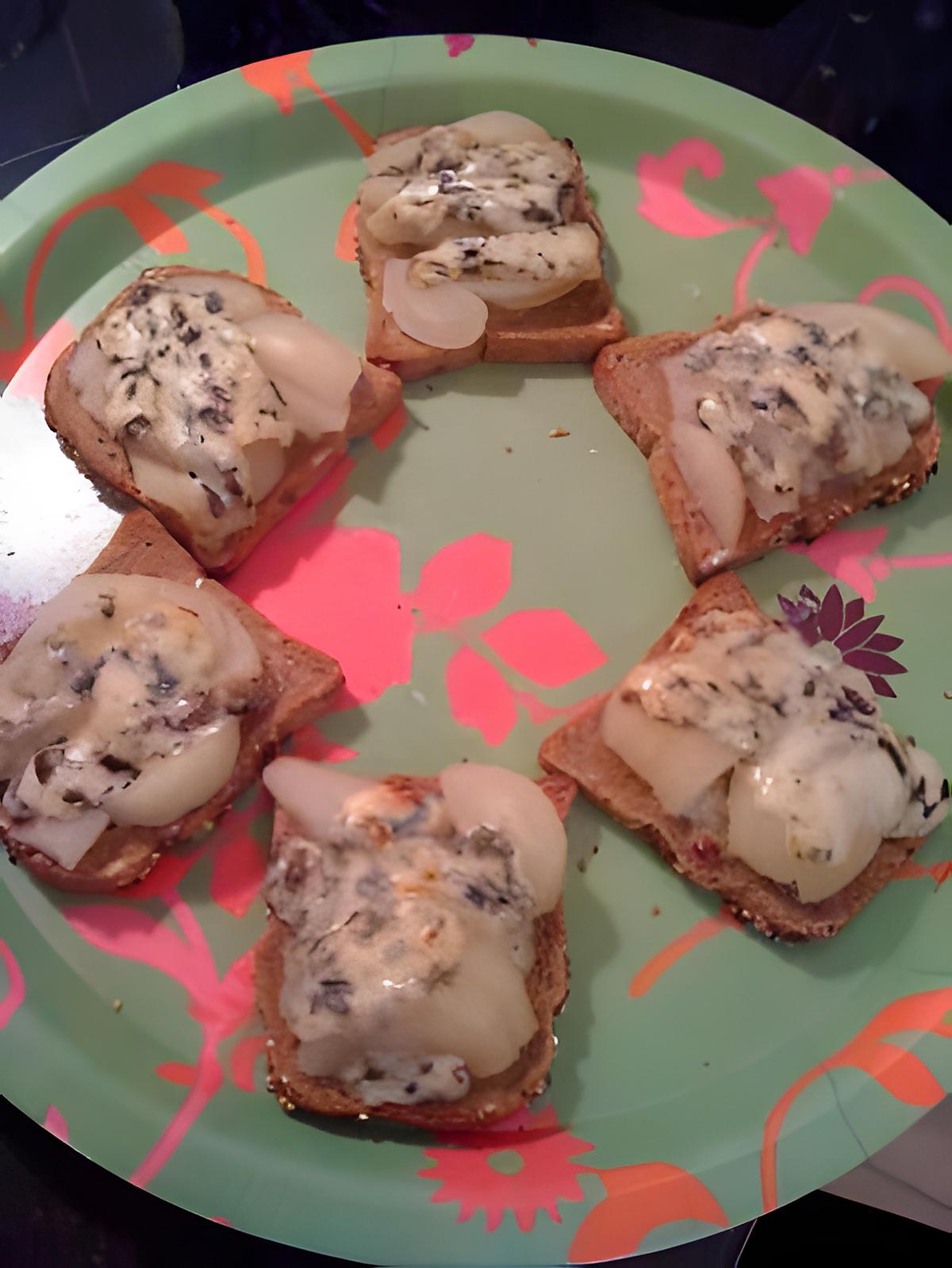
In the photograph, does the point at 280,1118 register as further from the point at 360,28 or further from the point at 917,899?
the point at 360,28

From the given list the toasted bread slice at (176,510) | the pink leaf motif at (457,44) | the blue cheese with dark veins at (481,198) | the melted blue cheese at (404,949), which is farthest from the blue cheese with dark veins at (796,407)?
the pink leaf motif at (457,44)

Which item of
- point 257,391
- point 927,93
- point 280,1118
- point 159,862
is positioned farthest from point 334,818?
point 927,93

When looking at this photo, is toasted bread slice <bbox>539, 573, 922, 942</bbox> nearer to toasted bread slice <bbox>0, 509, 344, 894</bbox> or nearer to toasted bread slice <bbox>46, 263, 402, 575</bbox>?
toasted bread slice <bbox>0, 509, 344, 894</bbox>

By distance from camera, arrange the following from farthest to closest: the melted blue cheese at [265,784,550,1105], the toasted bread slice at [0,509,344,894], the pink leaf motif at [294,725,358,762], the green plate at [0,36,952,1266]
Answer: the pink leaf motif at [294,725,358,762] → the toasted bread slice at [0,509,344,894] → the green plate at [0,36,952,1266] → the melted blue cheese at [265,784,550,1105]

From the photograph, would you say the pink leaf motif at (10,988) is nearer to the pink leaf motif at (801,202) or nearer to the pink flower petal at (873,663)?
the pink flower petal at (873,663)

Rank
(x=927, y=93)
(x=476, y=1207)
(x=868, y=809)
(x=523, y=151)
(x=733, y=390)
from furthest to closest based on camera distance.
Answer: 1. (x=927, y=93)
2. (x=523, y=151)
3. (x=733, y=390)
4. (x=868, y=809)
5. (x=476, y=1207)

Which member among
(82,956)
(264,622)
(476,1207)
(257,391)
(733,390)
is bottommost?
(476,1207)

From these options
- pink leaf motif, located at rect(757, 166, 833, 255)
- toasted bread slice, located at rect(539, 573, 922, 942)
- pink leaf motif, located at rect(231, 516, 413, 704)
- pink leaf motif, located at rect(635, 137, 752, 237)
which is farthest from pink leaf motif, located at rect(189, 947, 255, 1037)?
pink leaf motif, located at rect(757, 166, 833, 255)
